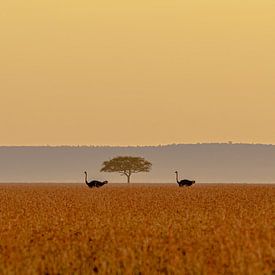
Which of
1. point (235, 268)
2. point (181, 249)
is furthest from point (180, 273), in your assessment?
point (181, 249)

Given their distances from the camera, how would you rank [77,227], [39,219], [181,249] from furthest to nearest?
[39,219]
[77,227]
[181,249]

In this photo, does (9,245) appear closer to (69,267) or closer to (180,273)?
(69,267)

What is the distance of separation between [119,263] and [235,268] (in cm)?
220

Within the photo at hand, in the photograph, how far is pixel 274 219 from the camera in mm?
23469

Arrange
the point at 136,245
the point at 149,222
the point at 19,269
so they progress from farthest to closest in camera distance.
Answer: the point at 149,222 < the point at 136,245 < the point at 19,269

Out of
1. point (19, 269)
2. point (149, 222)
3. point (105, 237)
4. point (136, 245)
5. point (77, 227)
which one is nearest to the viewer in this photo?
point (19, 269)

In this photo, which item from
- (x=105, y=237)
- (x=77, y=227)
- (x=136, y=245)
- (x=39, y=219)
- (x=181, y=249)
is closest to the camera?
(x=181, y=249)

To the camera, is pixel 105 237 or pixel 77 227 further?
pixel 77 227

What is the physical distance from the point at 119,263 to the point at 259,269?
264 cm

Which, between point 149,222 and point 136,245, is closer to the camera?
point 136,245

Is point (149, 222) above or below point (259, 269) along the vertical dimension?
above

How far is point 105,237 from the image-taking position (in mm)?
18266

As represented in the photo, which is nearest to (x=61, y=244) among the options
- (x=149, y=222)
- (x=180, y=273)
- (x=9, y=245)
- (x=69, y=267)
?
(x=9, y=245)

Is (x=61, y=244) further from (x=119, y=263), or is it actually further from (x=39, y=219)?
(x=39, y=219)
